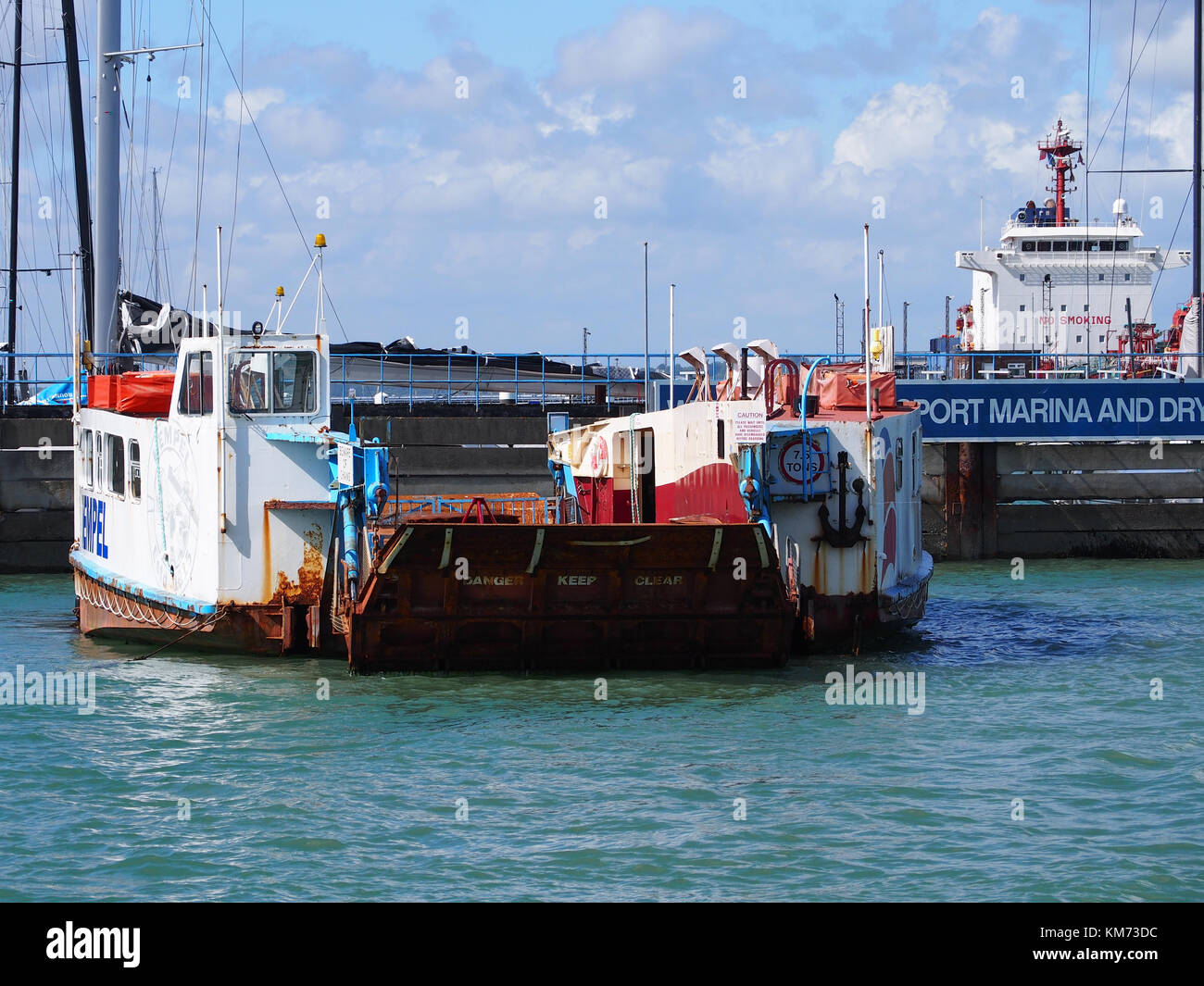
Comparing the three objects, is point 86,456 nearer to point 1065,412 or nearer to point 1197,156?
point 1065,412

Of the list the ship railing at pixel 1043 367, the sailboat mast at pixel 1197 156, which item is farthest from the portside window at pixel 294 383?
the sailboat mast at pixel 1197 156

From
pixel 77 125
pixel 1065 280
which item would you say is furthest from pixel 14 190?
pixel 1065 280

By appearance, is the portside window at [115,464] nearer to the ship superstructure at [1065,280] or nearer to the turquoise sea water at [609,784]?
the turquoise sea water at [609,784]

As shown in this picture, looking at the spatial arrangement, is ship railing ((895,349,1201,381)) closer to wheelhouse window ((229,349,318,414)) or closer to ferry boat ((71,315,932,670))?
ferry boat ((71,315,932,670))

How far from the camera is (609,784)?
38.7ft

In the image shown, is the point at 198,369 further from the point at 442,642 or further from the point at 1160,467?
the point at 1160,467

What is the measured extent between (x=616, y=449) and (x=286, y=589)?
6.01 meters

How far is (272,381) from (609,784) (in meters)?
8.36

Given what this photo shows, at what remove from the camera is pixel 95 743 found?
13.4 meters

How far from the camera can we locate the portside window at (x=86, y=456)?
2158 cm

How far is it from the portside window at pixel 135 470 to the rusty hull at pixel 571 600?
191 inches

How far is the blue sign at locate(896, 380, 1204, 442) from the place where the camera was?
95.0ft

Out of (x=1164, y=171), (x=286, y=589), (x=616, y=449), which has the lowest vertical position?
(x=286, y=589)
